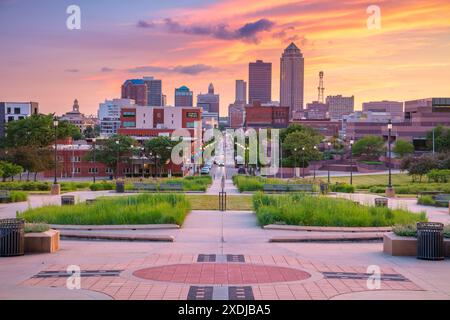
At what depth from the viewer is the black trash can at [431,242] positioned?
57.6 feet

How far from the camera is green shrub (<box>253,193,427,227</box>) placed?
24.5 meters

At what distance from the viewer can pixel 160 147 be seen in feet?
326

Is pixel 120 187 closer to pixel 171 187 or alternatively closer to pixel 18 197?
pixel 171 187

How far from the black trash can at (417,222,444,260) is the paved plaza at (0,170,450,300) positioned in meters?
0.35

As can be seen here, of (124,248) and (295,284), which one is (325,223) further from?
(295,284)

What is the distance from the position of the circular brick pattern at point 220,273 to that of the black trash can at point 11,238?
419cm

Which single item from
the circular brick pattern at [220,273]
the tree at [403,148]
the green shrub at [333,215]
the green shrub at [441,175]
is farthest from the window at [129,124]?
the circular brick pattern at [220,273]

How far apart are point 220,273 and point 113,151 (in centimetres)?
8267

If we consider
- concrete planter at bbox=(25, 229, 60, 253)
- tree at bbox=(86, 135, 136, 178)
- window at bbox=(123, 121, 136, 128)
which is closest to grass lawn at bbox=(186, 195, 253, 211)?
concrete planter at bbox=(25, 229, 60, 253)

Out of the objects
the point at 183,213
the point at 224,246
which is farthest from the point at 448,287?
the point at 183,213

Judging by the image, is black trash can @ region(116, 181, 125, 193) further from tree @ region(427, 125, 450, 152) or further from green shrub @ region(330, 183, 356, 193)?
tree @ region(427, 125, 450, 152)

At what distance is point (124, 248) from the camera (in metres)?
19.8

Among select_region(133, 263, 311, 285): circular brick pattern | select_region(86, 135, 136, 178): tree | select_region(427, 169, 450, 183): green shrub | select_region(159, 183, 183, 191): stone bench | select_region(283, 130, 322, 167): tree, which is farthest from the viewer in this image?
select_region(283, 130, 322, 167): tree

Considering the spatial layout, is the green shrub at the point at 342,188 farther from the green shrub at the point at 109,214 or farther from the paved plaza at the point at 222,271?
the paved plaza at the point at 222,271
